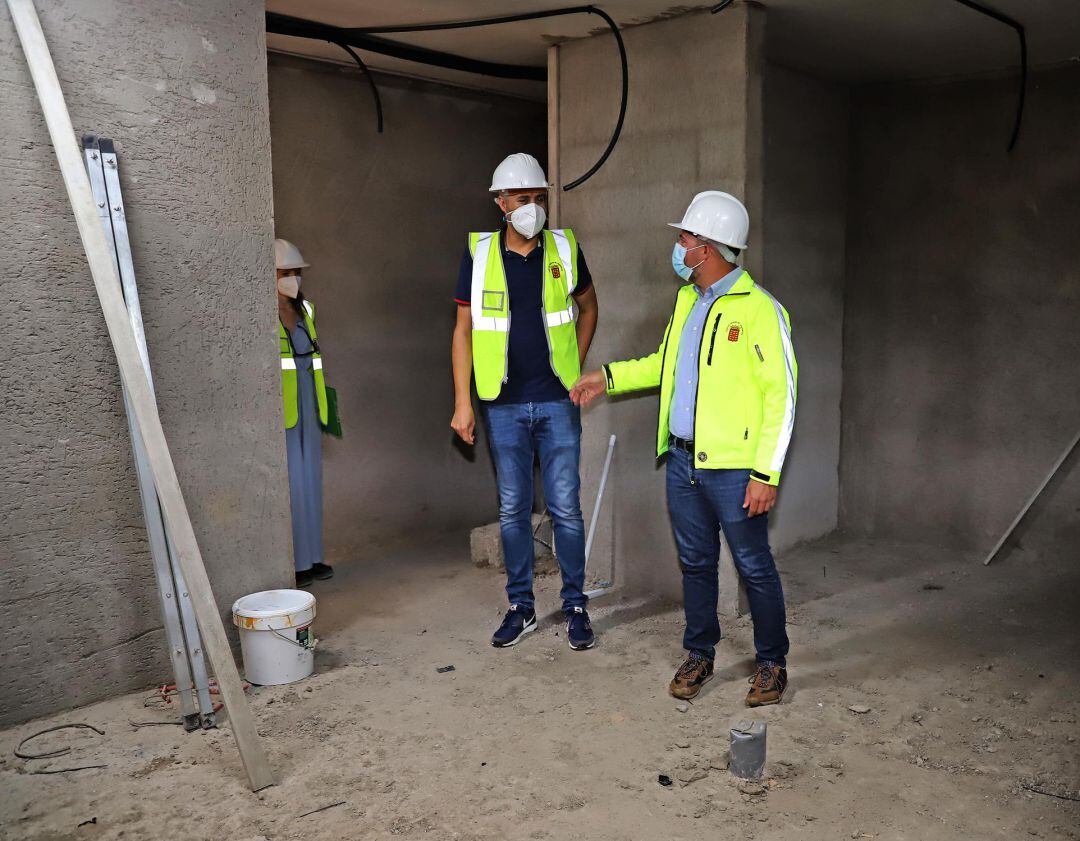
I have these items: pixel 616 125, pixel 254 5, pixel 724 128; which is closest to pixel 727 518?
pixel 724 128

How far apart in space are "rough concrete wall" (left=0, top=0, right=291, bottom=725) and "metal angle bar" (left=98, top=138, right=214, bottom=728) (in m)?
0.08

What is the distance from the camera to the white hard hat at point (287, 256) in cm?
438

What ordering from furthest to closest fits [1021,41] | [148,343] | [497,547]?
1. [497,547]
2. [1021,41]
3. [148,343]

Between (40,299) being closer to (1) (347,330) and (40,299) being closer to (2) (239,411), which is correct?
(2) (239,411)

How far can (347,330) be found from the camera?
197 inches

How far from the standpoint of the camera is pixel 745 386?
3.02 metres

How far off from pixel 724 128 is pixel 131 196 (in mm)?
2201

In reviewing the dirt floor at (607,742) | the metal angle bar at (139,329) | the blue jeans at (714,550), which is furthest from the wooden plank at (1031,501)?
the metal angle bar at (139,329)

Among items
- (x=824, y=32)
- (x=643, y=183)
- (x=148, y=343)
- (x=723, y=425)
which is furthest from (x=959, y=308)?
(x=148, y=343)

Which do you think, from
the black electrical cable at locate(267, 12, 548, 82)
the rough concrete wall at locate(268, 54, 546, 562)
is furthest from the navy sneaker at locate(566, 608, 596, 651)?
the black electrical cable at locate(267, 12, 548, 82)

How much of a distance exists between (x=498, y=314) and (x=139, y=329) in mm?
1216

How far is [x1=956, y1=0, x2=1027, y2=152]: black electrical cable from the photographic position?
377cm

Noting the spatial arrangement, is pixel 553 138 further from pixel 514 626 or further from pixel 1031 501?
pixel 1031 501

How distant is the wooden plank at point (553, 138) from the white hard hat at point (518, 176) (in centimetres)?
86
